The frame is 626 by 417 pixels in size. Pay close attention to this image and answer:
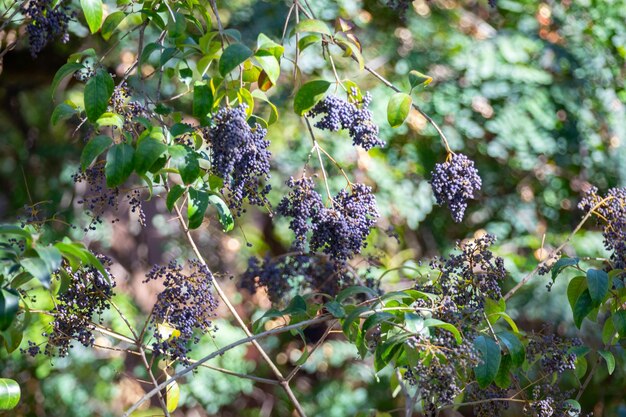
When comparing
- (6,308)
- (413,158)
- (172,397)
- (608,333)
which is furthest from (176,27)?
(413,158)

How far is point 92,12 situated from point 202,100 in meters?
0.24

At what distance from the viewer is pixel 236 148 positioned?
1.11 m

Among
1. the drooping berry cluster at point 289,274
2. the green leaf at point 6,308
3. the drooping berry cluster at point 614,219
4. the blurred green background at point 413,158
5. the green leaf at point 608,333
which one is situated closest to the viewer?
the green leaf at point 6,308

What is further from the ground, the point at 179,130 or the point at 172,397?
the point at 179,130

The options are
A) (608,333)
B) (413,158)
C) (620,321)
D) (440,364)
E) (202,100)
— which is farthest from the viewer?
(413,158)

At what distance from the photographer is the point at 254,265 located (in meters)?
1.69

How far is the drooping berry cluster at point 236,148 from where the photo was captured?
1107mm

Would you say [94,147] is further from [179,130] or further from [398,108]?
[398,108]

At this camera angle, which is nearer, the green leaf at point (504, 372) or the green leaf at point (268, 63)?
the green leaf at point (268, 63)

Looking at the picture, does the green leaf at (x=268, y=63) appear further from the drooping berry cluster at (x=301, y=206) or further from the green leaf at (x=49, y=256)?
the green leaf at (x=49, y=256)

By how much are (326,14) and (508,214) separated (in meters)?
0.90

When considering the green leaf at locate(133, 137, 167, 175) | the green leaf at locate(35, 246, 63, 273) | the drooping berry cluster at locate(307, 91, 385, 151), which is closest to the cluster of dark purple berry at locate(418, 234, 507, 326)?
the drooping berry cluster at locate(307, 91, 385, 151)

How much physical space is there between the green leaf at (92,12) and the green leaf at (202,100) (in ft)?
0.66

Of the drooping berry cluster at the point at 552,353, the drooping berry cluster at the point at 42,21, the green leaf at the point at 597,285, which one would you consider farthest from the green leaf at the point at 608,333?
the drooping berry cluster at the point at 42,21
